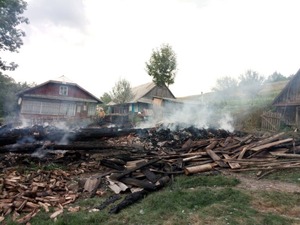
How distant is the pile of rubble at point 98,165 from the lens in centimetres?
551

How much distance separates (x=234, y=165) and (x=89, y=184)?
15.6 feet

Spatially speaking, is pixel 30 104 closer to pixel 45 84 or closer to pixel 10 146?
pixel 45 84

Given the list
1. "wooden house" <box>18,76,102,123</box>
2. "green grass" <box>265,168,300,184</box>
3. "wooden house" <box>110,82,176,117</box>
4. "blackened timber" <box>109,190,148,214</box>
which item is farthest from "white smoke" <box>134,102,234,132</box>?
"blackened timber" <box>109,190,148,214</box>

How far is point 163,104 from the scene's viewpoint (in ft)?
107

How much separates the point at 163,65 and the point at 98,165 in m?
A: 27.0

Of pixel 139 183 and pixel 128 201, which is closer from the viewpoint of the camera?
pixel 128 201

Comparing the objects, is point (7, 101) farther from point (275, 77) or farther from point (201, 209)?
point (275, 77)

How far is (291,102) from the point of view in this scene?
18.1 metres

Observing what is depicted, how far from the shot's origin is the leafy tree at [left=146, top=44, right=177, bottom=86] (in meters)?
33.8

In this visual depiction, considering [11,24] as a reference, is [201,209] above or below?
below

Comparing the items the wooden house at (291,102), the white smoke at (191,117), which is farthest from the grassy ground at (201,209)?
the wooden house at (291,102)

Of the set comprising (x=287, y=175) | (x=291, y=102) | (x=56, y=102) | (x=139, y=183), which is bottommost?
(x=139, y=183)

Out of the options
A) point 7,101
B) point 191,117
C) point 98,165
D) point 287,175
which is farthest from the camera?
point 7,101

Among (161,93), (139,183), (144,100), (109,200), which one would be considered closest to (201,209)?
(139,183)
